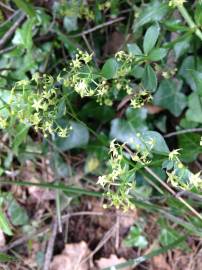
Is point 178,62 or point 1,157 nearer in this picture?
point 178,62

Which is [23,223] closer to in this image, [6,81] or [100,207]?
[100,207]

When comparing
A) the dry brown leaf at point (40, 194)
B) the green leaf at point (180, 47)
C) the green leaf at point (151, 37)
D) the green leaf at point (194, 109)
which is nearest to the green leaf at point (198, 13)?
the green leaf at point (151, 37)

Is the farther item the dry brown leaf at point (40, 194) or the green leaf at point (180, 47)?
the dry brown leaf at point (40, 194)

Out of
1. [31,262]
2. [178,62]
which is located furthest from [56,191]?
[178,62]

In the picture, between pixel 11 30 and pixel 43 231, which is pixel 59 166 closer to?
pixel 43 231

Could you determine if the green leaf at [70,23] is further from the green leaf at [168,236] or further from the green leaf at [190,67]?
the green leaf at [168,236]

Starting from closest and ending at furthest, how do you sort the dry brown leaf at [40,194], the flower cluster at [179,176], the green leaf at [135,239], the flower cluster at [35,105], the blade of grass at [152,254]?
1. the flower cluster at [179,176]
2. the flower cluster at [35,105]
3. the blade of grass at [152,254]
4. the green leaf at [135,239]
5. the dry brown leaf at [40,194]
